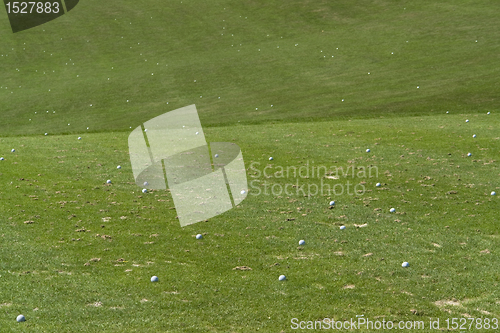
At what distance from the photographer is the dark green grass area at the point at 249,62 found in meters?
23.1

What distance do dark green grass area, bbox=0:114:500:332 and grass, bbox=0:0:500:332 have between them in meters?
0.04

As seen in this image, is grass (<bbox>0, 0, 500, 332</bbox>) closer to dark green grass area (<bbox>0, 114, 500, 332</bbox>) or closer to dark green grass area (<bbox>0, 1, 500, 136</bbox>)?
dark green grass area (<bbox>0, 114, 500, 332</bbox>)

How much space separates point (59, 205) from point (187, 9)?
38.8 meters

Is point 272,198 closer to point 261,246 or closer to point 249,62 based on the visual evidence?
point 261,246

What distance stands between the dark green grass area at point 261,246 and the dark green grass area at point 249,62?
9048 millimetres

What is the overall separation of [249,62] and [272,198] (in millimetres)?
22277

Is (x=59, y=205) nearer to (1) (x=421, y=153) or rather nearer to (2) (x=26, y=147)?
(2) (x=26, y=147)

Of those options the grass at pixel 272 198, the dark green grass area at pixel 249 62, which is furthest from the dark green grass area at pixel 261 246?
the dark green grass area at pixel 249 62

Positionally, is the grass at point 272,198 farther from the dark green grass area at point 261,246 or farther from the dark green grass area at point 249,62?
the dark green grass area at point 249,62

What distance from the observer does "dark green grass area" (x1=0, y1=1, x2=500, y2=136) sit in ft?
75.8

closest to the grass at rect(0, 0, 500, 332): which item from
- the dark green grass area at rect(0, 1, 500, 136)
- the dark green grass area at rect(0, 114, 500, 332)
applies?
the dark green grass area at rect(0, 114, 500, 332)

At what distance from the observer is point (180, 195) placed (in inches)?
428

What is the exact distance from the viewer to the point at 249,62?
31.5 meters

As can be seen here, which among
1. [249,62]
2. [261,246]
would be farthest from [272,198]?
[249,62]
